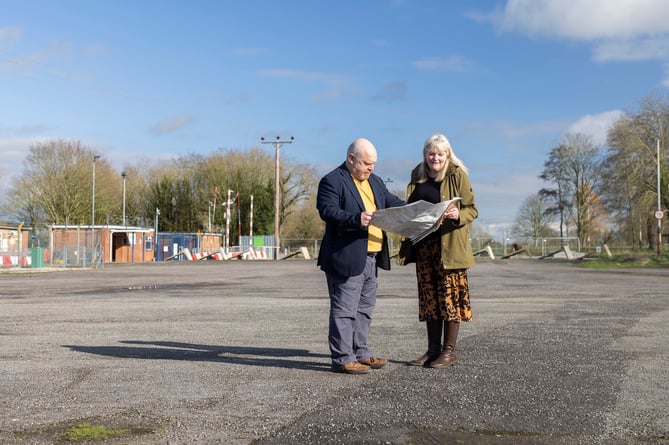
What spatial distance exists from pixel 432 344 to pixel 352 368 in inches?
32.5

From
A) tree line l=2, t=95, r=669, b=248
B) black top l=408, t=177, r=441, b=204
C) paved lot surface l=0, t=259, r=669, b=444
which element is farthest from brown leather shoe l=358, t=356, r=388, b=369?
tree line l=2, t=95, r=669, b=248

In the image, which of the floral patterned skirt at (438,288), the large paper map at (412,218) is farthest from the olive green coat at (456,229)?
the large paper map at (412,218)

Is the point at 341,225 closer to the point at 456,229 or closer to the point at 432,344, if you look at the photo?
the point at 456,229

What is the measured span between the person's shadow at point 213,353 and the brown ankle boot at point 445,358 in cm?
87

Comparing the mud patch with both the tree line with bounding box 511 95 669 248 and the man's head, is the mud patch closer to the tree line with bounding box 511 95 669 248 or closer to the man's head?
the man's head

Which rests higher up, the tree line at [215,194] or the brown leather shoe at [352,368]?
the tree line at [215,194]

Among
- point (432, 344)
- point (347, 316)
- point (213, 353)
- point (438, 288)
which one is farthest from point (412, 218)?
point (213, 353)

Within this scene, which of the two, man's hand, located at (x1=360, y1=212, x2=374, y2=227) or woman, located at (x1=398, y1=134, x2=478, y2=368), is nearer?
man's hand, located at (x1=360, y1=212, x2=374, y2=227)

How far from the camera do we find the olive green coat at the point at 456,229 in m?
5.98

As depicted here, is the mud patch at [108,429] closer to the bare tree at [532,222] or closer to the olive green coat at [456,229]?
the olive green coat at [456,229]

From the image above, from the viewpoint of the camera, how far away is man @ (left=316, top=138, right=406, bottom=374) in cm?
577

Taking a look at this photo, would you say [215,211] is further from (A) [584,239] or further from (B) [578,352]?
(B) [578,352]

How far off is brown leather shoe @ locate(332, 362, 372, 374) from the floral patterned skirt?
720 millimetres

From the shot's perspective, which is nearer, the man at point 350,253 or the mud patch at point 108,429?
the mud patch at point 108,429
